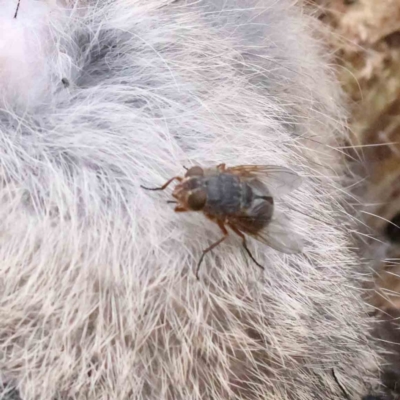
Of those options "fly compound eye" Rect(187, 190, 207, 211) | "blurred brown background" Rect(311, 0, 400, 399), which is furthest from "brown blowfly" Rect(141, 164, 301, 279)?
"blurred brown background" Rect(311, 0, 400, 399)

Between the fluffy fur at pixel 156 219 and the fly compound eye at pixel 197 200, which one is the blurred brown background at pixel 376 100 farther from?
the fly compound eye at pixel 197 200

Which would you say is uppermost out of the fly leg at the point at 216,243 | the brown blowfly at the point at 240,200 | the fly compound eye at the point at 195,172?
the fly compound eye at the point at 195,172

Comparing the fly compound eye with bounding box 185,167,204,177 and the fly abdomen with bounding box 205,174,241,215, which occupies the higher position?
the fly compound eye with bounding box 185,167,204,177

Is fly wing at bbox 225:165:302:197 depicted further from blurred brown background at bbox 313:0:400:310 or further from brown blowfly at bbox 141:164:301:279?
blurred brown background at bbox 313:0:400:310

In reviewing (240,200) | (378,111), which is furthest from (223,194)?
(378,111)

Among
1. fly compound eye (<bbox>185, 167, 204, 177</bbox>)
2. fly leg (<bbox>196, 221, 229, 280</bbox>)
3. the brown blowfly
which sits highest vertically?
fly compound eye (<bbox>185, 167, 204, 177</bbox>)

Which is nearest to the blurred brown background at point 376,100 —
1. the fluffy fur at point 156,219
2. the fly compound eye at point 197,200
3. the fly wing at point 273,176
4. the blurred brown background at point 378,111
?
the blurred brown background at point 378,111

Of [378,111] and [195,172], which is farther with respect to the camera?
[378,111]

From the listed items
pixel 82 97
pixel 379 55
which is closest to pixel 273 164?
pixel 82 97

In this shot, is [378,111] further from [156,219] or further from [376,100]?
[156,219]
